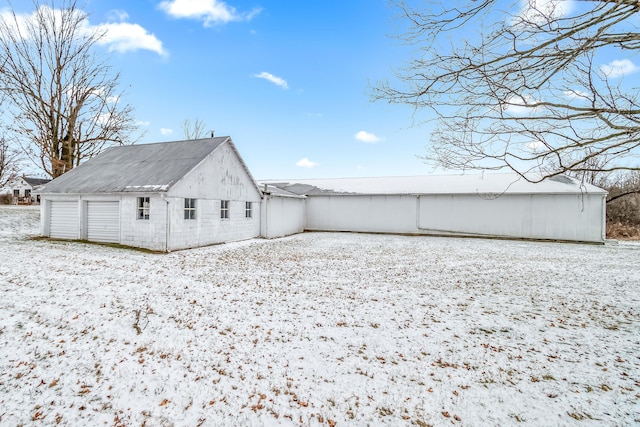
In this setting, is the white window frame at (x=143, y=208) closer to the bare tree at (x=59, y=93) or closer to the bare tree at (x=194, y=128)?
the bare tree at (x=59, y=93)

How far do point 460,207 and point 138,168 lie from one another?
18.5 m

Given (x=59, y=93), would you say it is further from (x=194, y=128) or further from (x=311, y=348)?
(x=311, y=348)

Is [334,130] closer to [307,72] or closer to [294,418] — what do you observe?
[307,72]

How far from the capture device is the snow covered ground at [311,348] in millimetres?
2971

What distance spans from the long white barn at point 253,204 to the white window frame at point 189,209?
4cm

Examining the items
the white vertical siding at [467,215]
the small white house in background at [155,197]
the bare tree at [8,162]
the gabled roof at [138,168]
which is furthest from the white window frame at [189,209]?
the bare tree at [8,162]

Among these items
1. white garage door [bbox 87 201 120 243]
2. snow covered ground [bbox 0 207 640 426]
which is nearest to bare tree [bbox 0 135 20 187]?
white garage door [bbox 87 201 120 243]

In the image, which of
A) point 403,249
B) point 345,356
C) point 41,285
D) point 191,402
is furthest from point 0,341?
point 403,249

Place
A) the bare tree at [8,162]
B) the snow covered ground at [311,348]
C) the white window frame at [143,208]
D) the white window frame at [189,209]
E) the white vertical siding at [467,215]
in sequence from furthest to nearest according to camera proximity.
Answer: the bare tree at [8,162] → the white vertical siding at [467,215] → the white window frame at [189,209] → the white window frame at [143,208] → the snow covered ground at [311,348]

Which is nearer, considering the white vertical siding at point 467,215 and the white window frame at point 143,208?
the white window frame at point 143,208

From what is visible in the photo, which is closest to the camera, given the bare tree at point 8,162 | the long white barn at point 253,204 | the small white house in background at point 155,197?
the small white house in background at point 155,197

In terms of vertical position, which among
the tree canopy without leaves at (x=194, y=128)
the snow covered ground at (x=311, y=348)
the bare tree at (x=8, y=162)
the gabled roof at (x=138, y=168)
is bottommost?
the snow covered ground at (x=311, y=348)

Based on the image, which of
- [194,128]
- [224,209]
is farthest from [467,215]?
[194,128]

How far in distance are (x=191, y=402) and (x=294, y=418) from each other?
1097mm
